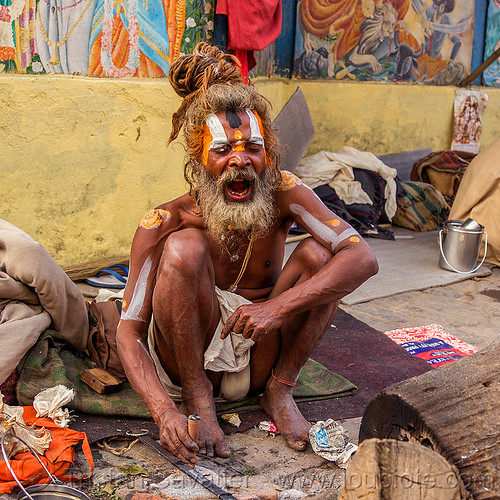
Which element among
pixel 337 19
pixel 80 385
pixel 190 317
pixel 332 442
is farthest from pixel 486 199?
pixel 80 385

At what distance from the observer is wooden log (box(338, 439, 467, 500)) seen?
188 centimetres

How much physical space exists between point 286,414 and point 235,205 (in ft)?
3.07

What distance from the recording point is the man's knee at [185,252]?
2834 millimetres

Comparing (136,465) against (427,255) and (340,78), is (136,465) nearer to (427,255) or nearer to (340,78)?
(427,255)

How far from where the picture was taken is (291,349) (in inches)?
124

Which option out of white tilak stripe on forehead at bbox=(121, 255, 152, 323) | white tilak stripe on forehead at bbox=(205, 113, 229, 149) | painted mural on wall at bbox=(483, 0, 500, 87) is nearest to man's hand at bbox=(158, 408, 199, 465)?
white tilak stripe on forehead at bbox=(121, 255, 152, 323)

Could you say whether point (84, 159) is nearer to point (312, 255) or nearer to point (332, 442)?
point (312, 255)

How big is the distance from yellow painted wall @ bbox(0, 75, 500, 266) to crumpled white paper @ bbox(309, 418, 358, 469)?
2.73 metres

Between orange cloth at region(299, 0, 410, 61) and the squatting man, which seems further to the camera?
orange cloth at region(299, 0, 410, 61)

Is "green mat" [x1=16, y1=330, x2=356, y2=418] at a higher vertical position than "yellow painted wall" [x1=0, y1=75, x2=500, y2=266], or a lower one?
lower

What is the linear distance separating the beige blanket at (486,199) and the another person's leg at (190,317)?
12.4 ft

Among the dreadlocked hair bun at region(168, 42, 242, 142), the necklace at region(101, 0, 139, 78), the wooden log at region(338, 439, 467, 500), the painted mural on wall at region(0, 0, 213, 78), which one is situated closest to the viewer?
the wooden log at region(338, 439, 467, 500)

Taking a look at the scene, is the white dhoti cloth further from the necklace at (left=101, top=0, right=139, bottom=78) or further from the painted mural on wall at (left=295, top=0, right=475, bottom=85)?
the painted mural on wall at (left=295, top=0, right=475, bottom=85)

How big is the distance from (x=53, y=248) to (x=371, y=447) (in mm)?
3558
